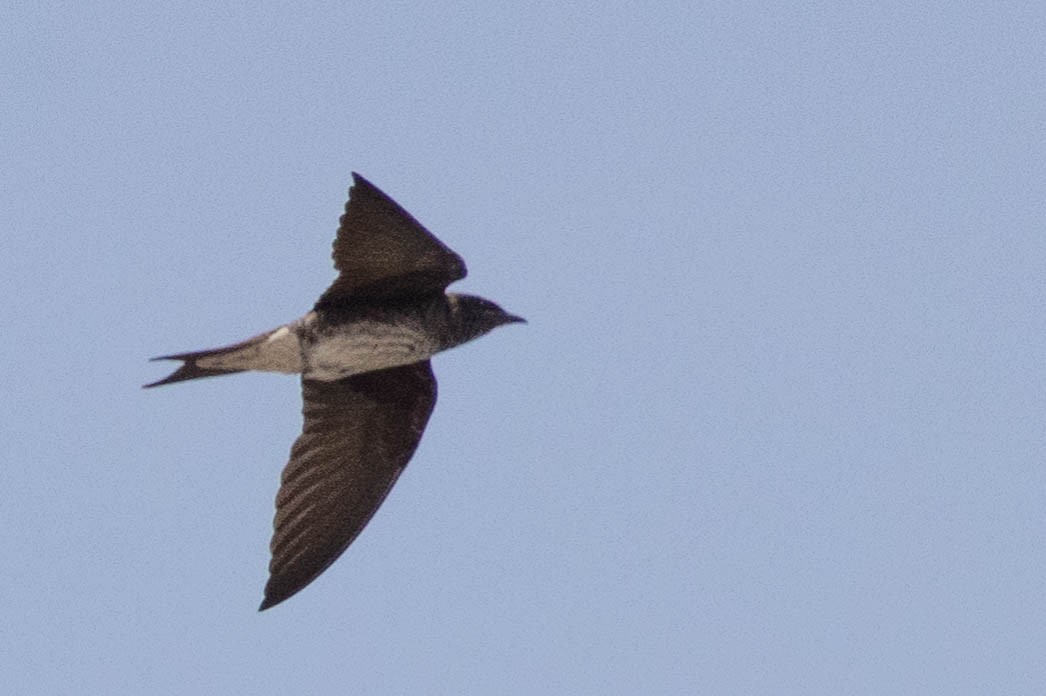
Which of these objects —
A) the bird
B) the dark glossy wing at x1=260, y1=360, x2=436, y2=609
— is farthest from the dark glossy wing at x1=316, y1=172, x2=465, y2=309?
the dark glossy wing at x1=260, y1=360, x2=436, y2=609

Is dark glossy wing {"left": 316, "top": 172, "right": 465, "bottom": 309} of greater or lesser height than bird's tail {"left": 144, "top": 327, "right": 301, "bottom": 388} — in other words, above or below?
above

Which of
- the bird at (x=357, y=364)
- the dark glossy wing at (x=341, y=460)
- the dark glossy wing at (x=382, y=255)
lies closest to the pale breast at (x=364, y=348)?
the bird at (x=357, y=364)

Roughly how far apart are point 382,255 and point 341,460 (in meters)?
1.47

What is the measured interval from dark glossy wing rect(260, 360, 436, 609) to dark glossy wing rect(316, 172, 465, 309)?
912 mm

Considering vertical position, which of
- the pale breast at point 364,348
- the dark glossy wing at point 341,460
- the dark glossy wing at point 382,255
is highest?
the dark glossy wing at point 382,255

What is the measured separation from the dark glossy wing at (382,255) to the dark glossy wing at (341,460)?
91 centimetres

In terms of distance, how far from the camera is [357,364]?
8.90 m

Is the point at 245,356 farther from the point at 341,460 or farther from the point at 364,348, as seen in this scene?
the point at 341,460

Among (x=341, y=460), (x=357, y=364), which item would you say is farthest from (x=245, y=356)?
(x=341, y=460)

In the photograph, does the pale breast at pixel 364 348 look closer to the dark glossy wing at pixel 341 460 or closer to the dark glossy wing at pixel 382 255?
the dark glossy wing at pixel 382 255

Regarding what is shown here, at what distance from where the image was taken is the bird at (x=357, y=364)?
26.9 ft

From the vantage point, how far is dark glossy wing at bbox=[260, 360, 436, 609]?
8.99 metres

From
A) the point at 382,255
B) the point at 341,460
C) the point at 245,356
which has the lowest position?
the point at 341,460

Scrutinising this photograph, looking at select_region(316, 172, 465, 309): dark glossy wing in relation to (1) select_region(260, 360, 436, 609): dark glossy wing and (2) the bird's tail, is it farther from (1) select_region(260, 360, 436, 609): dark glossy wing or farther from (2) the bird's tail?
(1) select_region(260, 360, 436, 609): dark glossy wing
